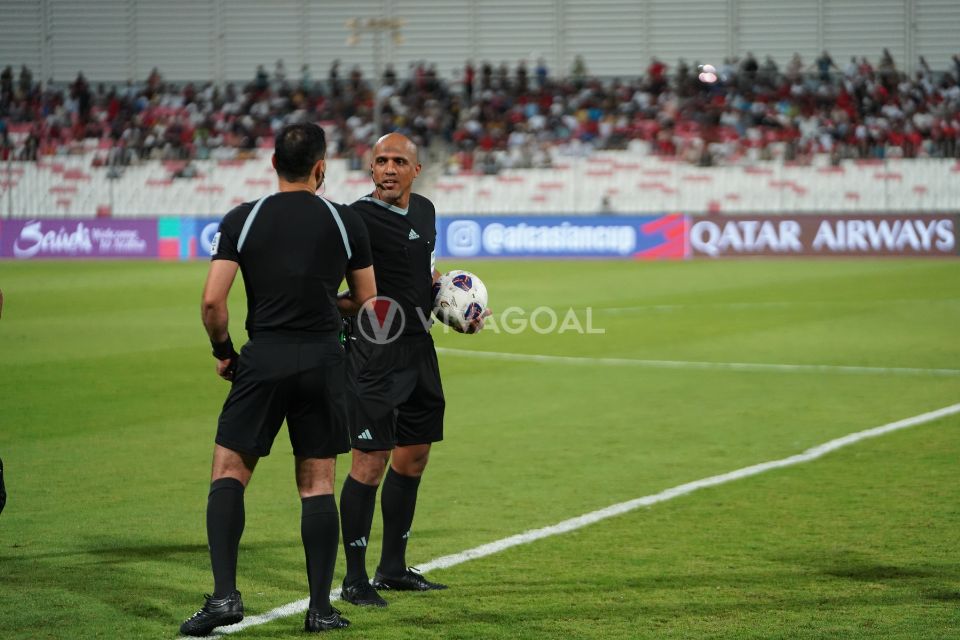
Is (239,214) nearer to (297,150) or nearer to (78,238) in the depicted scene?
(297,150)

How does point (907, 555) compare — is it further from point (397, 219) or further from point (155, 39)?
point (155, 39)

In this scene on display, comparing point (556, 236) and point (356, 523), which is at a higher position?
point (556, 236)

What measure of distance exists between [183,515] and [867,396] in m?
7.17

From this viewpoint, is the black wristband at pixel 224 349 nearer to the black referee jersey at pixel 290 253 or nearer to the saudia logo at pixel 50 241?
the black referee jersey at pixel 290 253

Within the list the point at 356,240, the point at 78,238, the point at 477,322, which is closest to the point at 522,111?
the point at 78,238

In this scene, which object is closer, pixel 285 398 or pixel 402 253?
pixel 285 398

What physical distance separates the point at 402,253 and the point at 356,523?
1.25 metres

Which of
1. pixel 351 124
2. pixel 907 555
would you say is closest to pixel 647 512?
pixel 907 555

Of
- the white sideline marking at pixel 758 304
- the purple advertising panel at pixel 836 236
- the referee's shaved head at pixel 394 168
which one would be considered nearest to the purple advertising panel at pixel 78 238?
the purple advertising panel at pixel 836 236

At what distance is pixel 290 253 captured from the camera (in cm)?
515

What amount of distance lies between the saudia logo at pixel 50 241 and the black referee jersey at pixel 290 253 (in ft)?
101

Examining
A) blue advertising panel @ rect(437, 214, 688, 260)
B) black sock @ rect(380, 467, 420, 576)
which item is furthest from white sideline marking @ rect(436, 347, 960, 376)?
blue advertising panel @ rect(437, 214, 688, 260)

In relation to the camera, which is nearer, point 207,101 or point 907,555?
point 907,555

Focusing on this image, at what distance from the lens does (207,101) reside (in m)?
43.8
